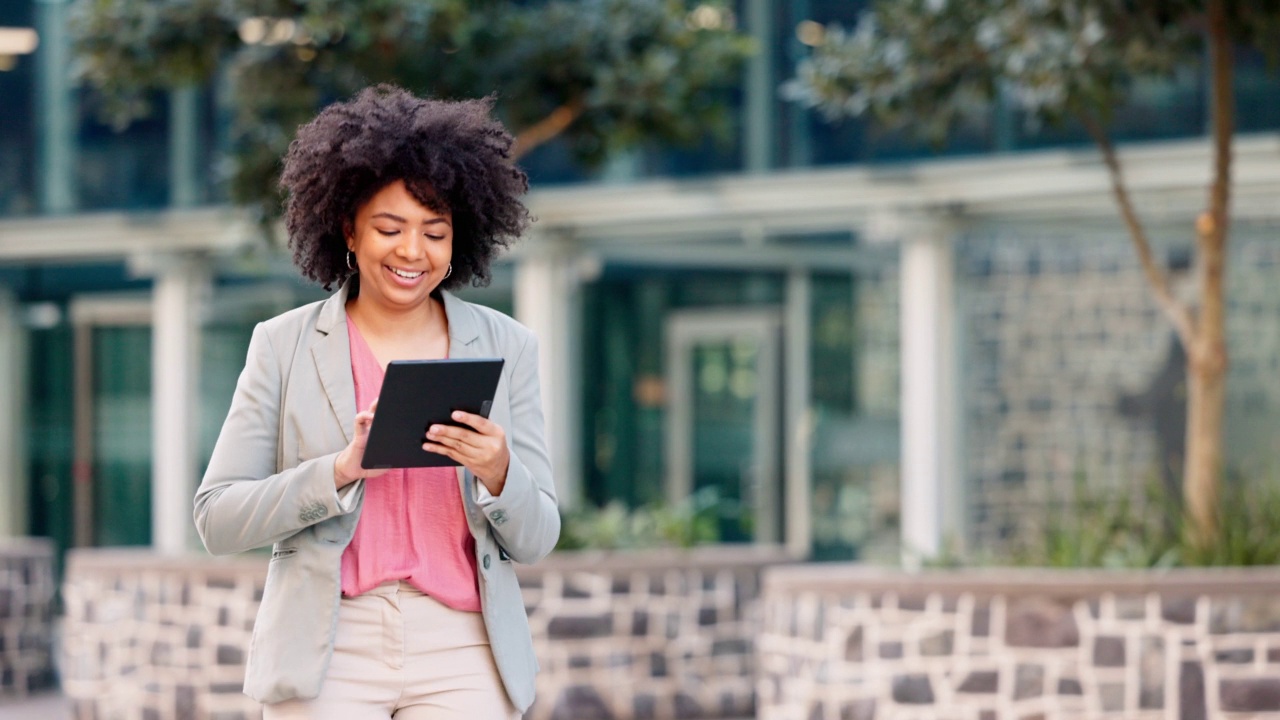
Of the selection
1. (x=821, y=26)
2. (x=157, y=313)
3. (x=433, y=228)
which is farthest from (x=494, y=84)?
(x=433, y=228)

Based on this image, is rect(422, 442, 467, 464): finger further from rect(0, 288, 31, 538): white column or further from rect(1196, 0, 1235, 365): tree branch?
rect(0, 288, 31, 538): white column

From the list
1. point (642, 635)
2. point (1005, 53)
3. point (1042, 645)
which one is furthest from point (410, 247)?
point (642, 635)

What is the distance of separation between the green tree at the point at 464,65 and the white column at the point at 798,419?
3638 mm

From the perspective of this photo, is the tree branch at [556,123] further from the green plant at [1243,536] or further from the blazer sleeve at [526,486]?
the blazer sleeve at [526,486]

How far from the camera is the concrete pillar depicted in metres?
14.8

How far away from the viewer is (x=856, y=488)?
43.9 feet

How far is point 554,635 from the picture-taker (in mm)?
9148

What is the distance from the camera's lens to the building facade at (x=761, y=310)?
10742mm

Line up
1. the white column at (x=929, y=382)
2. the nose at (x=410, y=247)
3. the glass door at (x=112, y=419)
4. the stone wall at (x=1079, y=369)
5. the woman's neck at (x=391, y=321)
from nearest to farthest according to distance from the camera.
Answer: the nose at (x=410, y=247) → the woman's neck at (x=391, y=321) → the white column at (x=929, y=382) → the stone wall at (x=1079, y=369) → the glass door at (x=112, y=419)

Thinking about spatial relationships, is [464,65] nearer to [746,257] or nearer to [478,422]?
[746,257]

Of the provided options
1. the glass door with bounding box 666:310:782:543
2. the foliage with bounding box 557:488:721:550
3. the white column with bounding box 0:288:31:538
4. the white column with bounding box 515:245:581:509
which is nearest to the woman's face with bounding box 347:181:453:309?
the foliage with bounding box 557:488:721:550

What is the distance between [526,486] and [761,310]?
36.0 ft

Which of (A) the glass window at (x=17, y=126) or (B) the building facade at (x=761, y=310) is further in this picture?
(A) the glass window at (x=17, y=126)

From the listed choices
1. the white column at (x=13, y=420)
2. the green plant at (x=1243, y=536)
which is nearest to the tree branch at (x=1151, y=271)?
the green plant at (x=1243, y=536)
